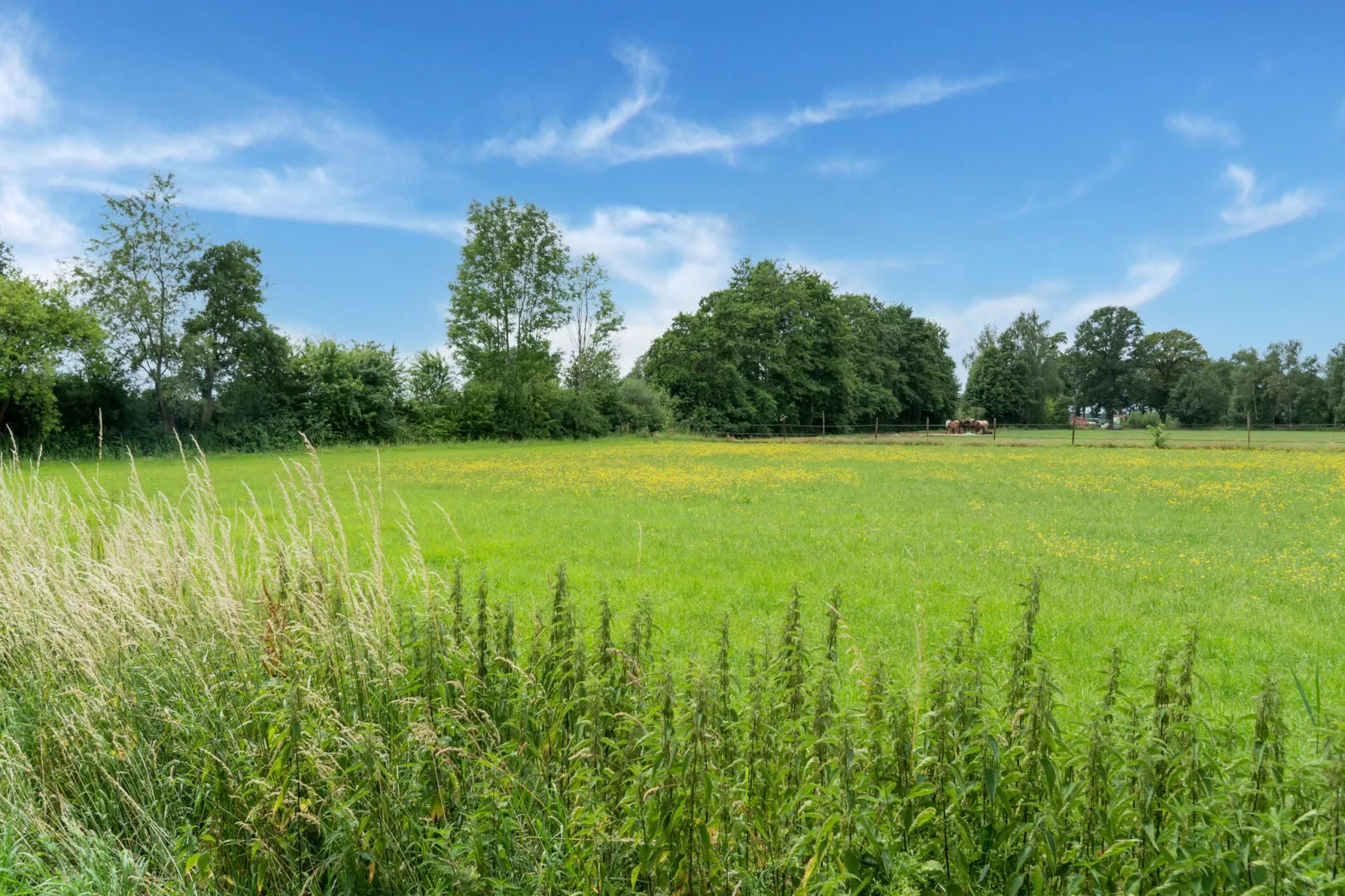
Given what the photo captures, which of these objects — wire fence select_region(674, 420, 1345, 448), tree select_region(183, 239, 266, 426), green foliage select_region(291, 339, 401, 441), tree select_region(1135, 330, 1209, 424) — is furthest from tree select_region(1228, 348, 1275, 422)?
tree select_region(183, 239, 266, 426)

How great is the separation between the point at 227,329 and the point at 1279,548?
134ft

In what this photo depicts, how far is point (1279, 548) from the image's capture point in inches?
381

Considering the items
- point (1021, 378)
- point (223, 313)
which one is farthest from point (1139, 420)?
point (223, 313)

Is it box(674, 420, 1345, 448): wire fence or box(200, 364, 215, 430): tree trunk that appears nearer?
box(200, 364, 215, 430): tree trunk

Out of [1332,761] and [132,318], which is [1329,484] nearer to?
[1332,761]

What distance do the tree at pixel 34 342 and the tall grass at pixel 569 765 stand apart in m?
33.1

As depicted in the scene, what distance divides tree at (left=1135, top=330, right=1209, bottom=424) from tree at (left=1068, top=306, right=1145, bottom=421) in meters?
1.16

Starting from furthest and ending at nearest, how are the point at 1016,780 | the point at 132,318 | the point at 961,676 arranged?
the point at 132,318 < the point at 961,676 < the point at 1016,780

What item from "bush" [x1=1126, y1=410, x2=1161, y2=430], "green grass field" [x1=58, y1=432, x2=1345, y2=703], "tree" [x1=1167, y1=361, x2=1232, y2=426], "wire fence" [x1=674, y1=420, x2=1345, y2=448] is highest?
"tree" [x1=1167, y1=361, x2=1232, y2=426]

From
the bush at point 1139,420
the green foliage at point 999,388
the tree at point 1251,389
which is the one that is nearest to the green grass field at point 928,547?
the bush at point 1139,420

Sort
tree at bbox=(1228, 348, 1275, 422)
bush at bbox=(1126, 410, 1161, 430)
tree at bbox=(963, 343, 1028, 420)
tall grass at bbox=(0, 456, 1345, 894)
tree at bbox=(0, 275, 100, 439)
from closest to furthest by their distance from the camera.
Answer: tall grass at bbox=(0, 456, 1345, 894), tree at bbox=(0, 275, 100, 439), bush at bbox=(1126, 410, 1161, 430), tree at bbox=(1228, 348, 1275, 422), tree at bbox=(963, 343, 1028, 420)

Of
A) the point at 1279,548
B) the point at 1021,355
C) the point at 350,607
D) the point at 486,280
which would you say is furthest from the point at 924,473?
the point at 1021,355

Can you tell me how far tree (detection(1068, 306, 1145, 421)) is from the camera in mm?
87812

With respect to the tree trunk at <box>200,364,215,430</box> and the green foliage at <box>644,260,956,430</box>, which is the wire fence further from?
the tree trunk at <box>200,364,215,430</box>
